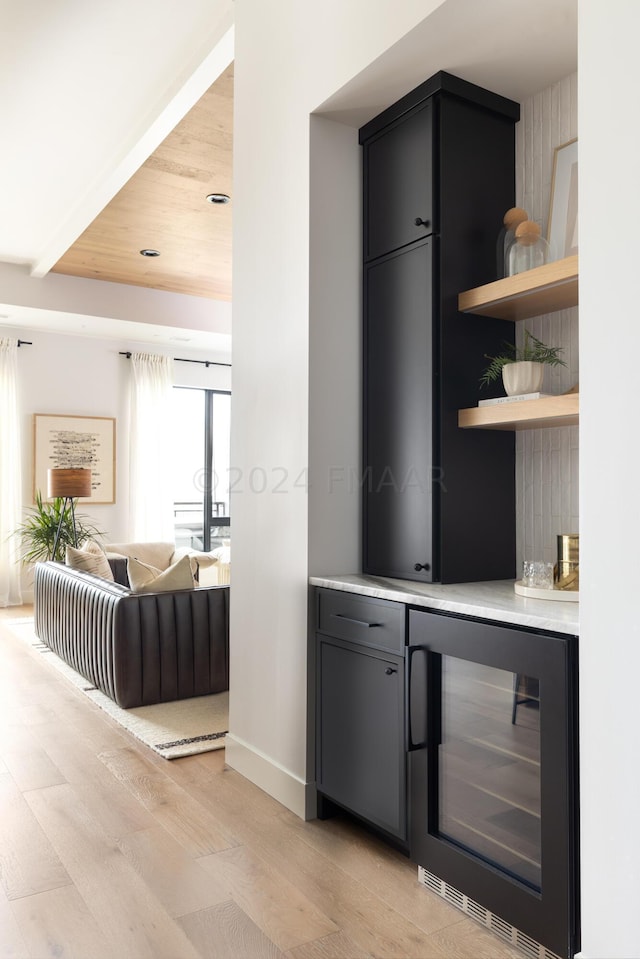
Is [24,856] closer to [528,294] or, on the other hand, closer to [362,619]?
[362,619]

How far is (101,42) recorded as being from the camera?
346 centimetres

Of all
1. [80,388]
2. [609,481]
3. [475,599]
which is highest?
[80,388]

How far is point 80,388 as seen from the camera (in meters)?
7.91

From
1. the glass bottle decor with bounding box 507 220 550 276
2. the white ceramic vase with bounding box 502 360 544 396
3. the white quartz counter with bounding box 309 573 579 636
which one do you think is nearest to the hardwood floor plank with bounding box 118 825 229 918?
the white quartz counter with bounding box 309 573 579 636

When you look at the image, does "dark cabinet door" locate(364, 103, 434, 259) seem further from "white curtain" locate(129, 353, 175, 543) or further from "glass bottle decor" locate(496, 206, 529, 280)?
"white curtain" locate(129, 353, 175, 543)

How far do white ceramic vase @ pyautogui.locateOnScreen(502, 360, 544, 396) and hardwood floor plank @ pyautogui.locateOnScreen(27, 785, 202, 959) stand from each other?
1.78 m

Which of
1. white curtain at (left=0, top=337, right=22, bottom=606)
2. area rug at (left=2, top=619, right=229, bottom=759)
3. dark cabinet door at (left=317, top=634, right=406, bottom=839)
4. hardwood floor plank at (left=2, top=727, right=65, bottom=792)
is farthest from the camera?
white curtain at (left=0, top=337, right=22, bottom=606)

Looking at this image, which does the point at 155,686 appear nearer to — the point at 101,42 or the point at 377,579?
the point at 377,579

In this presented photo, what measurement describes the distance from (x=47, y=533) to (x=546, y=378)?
19.0ft

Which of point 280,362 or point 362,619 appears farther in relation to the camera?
point 280,362

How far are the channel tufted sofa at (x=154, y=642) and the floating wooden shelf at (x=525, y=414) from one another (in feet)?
7.08

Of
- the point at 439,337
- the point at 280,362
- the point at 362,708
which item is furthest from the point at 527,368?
the point at 362,708

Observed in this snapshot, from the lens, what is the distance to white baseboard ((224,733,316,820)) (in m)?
2.59

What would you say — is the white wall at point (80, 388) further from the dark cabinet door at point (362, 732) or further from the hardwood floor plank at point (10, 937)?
the hardwood floor plank at point (10, 937)
